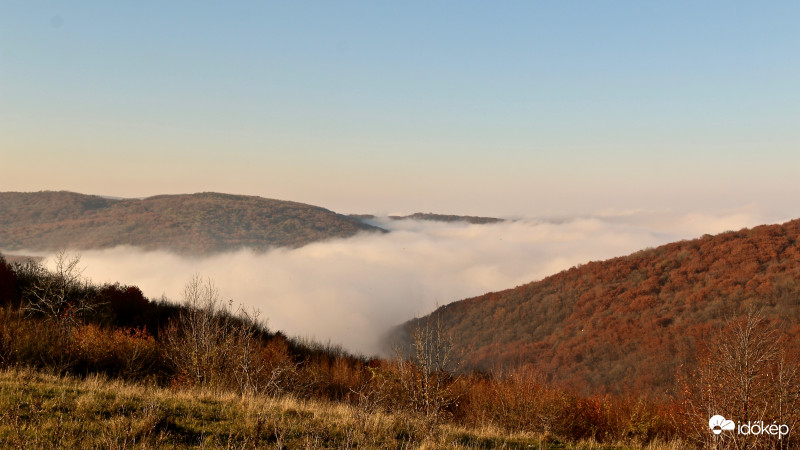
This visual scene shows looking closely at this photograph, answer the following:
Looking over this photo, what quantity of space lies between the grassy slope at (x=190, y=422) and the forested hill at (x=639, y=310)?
30.6 metres

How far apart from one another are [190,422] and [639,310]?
63819mm

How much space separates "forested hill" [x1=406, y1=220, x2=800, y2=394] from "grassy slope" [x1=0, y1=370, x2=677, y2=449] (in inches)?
1205

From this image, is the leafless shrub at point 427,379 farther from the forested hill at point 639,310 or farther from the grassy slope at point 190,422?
the forested hill at point 639,310

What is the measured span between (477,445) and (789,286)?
2161 inches

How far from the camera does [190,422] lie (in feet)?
30.0

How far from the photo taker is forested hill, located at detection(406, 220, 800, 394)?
161ft

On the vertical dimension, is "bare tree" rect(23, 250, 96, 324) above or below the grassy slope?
above

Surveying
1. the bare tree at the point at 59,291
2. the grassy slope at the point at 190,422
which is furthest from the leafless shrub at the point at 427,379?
the bare tree at the point at 59,291

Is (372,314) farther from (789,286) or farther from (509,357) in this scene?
(789,286)

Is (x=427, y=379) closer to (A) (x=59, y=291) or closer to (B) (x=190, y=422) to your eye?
(B) (x=190, y=422)

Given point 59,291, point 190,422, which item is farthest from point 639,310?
point 190,422

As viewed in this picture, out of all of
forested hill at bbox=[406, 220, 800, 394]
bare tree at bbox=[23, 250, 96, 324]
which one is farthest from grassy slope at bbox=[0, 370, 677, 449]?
forested hill at bbox=[406, 220, 800, 394]

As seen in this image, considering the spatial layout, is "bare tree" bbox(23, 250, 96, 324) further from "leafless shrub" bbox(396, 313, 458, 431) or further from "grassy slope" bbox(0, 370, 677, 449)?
"leafless shrub" bbox(396, 313, 458, 431)

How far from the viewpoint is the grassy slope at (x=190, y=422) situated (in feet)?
25.6
